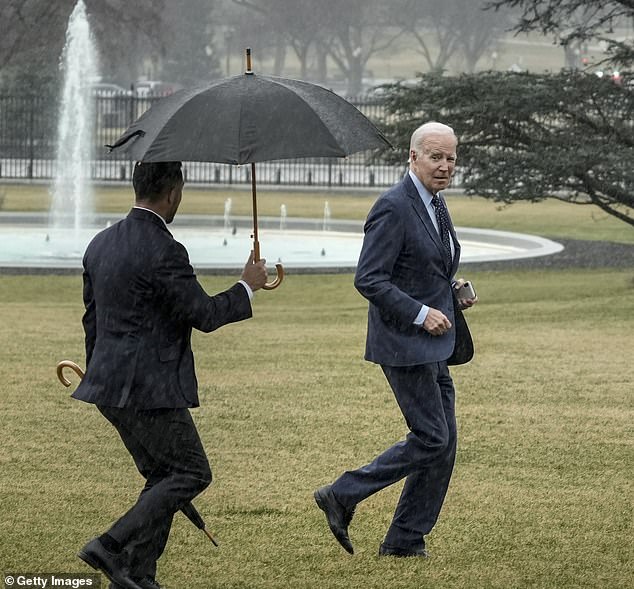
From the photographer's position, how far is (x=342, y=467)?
7.57 metres

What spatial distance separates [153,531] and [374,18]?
82.3 m

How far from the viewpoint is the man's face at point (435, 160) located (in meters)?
5.51

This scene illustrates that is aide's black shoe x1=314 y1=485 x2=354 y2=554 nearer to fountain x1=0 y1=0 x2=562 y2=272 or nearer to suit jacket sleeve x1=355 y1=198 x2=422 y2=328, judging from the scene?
suit jacket sleeve x1=355 y1=198 x2=422 y2=328

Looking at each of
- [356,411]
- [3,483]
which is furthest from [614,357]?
[3,483]

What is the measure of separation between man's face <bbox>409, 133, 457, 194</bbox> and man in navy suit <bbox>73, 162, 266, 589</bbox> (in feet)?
3.14

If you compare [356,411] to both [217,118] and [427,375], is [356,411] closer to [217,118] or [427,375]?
[427,375]

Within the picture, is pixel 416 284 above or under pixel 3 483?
above

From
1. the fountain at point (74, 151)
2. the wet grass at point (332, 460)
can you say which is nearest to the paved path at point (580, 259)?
the wet grass at point (332, 460)

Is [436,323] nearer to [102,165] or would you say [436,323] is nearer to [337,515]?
[337,515]

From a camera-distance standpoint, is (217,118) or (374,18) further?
(374,18)

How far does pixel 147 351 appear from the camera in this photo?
16.1ft

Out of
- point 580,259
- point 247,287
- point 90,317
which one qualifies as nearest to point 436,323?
point 247,287

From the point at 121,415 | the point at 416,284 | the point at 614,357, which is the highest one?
the point at 416,284

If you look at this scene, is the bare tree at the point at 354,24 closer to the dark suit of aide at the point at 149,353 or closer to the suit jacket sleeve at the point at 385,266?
the suit jacket sleeve at the point at 385,266
